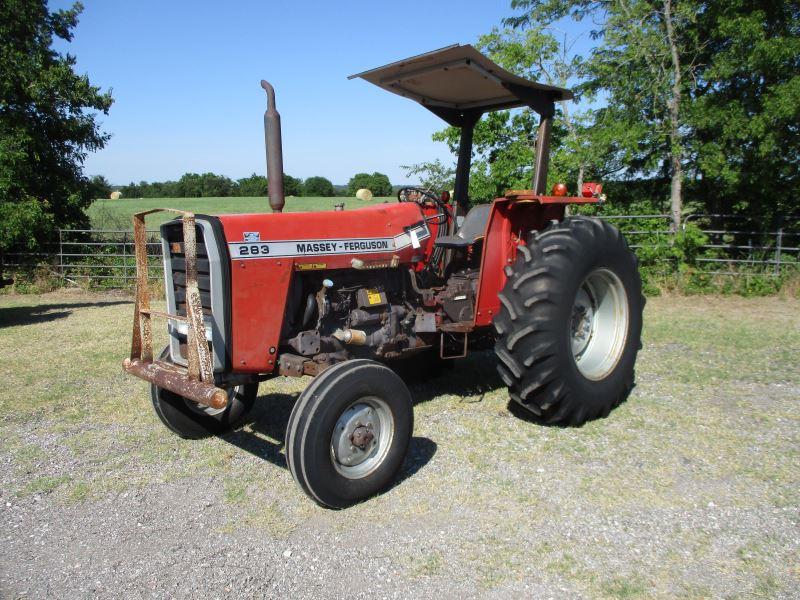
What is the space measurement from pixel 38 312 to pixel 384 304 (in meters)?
8.23

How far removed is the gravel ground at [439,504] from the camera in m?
2.79

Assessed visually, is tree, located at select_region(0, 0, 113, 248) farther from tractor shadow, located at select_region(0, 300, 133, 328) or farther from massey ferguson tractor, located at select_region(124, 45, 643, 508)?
massey ferguson tractor, located at select_region(124, 45, 643, 508)

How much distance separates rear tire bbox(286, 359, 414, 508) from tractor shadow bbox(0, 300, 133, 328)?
750 cm

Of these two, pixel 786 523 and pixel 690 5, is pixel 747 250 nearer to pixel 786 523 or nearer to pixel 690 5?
pixel 690 5

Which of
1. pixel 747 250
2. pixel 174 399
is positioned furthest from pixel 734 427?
pixel 747 250

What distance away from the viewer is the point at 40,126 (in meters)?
13.0

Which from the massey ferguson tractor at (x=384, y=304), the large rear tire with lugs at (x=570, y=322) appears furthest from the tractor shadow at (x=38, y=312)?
the large rear tire with lugs at (x=570, y=322)

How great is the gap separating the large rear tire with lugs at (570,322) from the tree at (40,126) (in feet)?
33.2

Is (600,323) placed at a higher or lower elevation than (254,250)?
lower

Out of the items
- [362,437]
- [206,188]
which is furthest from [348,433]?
[206,188]

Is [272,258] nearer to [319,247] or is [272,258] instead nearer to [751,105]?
[319,247]

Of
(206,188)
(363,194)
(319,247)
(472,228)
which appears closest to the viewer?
(319,247)

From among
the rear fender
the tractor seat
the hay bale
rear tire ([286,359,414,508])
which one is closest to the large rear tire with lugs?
the rear fender

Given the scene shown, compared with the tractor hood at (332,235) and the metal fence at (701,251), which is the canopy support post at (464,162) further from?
the metal fence at (701,251)
